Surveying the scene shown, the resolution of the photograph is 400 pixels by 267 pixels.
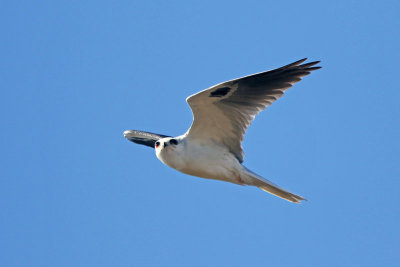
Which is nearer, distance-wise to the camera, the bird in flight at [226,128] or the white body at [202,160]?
the bird in flight at [226,128]

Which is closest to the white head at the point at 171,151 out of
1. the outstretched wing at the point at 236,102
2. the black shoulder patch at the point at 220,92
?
the outstretched wing at the point at 236,102

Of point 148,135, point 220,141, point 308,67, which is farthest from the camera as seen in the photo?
point 148,135

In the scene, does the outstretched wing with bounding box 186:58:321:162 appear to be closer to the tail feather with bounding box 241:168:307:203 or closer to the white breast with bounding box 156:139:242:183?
the white breast with bounding box 156:139:242:183

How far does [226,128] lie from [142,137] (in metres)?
2.27

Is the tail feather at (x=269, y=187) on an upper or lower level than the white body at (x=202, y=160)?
lower

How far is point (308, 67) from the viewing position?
7.65 m

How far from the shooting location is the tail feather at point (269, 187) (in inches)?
317

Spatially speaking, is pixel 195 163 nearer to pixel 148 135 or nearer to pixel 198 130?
pixel 198 130

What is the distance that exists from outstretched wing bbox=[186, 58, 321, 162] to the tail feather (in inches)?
10.6

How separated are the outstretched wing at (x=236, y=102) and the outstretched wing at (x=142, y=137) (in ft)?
6.07

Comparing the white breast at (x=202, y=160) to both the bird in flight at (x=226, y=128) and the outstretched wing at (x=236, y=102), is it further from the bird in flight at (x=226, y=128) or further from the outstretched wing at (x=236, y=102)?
the outstretched wing at (x=236, y=102)

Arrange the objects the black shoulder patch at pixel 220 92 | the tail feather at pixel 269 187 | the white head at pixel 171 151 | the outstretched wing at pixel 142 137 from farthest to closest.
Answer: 1. the outstretched wing at pixel 142 137
2. the tail feather at pixel 269 187
3. the white head at pixel 171 151
4. the black shoulder patch at pixel 220 92

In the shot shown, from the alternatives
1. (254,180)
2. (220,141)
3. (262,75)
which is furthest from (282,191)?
(262,75)

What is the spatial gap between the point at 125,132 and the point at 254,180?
Answer: 2.85 m
